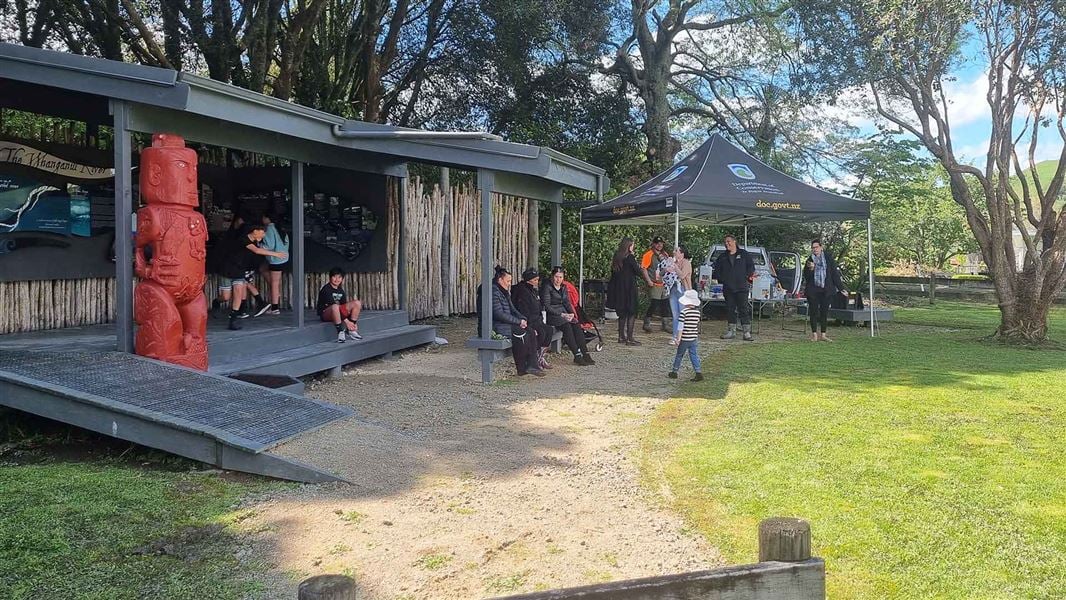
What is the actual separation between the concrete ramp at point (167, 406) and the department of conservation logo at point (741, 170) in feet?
29.3

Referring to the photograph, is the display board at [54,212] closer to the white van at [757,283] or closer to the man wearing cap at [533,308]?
the man wearing cap at [533,308]

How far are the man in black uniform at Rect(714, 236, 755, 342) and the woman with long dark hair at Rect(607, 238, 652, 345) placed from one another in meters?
1.64

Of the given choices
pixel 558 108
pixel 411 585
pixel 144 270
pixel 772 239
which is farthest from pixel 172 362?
pixel 772 239

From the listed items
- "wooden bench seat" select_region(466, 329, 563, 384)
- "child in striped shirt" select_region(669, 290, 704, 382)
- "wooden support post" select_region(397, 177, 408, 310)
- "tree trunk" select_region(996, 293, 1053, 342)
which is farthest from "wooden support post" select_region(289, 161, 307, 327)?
"tree trunk" select_region(996, 293, 1053, 342)

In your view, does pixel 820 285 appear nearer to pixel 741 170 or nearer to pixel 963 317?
pixel 741 170

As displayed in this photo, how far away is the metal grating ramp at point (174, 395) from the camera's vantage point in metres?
5.68

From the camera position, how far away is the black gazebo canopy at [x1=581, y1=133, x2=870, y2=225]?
41.6 feet

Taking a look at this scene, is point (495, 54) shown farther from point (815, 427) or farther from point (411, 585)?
point (411, 585)

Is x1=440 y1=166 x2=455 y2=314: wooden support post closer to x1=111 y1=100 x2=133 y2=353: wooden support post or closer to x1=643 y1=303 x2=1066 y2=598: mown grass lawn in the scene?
x1=643 y1=303 x2=1066 y2=598: mown grass lawn

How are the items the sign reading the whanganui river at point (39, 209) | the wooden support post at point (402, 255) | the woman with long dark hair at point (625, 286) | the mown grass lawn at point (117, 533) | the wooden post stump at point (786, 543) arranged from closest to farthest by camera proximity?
1. the wooden post stump at point (786, 543)
2. the mown grass lawn at point (117, 533)
3. the sign reading the whanganui river at point (39, 209)
4. the wooden support post at point (402, 255)
5. the woman with long dark hair at point (625, 286)

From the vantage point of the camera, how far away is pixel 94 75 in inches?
278

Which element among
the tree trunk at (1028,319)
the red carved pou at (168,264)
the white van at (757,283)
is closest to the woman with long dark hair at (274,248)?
the red carved pou at (168,264)

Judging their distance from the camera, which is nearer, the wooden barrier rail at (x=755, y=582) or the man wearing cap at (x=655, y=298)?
the wooden barrier rail at (x=755, y=582)

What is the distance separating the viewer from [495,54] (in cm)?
1709
